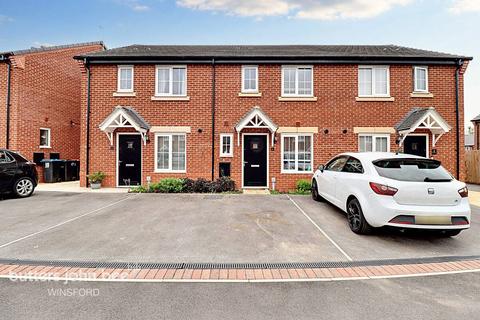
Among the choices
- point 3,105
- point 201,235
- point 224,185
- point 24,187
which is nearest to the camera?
point 201,235

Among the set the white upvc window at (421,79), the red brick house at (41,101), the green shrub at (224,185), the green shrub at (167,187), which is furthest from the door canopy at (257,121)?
the red brick house at (41,101)

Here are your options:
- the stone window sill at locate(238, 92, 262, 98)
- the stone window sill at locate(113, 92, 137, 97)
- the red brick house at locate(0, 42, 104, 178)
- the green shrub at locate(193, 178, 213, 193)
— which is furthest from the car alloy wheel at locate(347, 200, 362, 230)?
the red brick house at locate(0, 42, 104, 178)

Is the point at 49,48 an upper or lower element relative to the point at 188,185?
upper

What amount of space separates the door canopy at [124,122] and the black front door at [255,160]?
4.36m

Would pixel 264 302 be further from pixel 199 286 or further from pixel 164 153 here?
pixel 164 153

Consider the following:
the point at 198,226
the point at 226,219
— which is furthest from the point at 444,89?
the point at 198,226

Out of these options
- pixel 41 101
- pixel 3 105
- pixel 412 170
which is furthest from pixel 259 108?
pixel 3 105

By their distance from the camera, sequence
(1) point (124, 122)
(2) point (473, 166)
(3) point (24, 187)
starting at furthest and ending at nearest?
(2) point (473, 166) → (1) point (124, 122) → (3) point (24, 187)

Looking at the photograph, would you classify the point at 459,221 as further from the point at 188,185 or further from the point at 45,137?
the point at 45,137

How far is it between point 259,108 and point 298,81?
2.16 metres

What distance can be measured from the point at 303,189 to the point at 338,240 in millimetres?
5323

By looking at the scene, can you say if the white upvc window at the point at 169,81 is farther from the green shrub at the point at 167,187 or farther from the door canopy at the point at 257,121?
the green shrub at the point at 167,187

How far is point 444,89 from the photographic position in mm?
10898

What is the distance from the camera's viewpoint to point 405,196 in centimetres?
440
